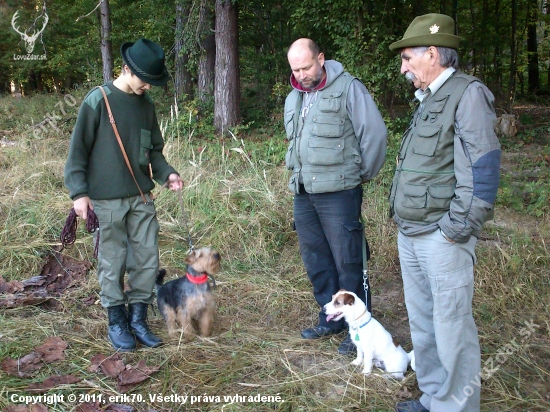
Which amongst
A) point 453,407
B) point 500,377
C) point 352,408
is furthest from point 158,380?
point 500,377

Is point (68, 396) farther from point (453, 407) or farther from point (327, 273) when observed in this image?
point (453, 407)

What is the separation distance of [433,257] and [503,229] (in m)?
3.59

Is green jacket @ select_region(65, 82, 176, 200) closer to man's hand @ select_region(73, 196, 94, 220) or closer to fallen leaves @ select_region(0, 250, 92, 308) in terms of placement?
man's hand @ select_region(73, 196, 94, 220)

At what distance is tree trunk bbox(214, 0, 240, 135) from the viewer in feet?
34.0

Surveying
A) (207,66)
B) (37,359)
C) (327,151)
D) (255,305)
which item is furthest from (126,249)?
(207,66)

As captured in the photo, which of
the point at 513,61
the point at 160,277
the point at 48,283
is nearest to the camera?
the point at 160,277

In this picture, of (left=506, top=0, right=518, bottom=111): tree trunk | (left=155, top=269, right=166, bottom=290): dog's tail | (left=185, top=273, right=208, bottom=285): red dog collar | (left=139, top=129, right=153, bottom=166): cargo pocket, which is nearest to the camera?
(left=139, top=129, right=153, bottom=166): cargo pocket

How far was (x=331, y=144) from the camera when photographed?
3.71 metres

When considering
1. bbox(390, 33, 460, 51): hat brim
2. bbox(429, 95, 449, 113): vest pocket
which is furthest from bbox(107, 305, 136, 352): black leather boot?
bbox(390, 33, 460, 51): hat brim

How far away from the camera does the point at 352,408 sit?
3.36 m

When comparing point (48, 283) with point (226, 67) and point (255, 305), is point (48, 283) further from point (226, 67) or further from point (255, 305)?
point (226, 67)

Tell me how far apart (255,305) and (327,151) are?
6.41 feet

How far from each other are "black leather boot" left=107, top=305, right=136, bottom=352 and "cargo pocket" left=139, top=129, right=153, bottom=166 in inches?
47.3

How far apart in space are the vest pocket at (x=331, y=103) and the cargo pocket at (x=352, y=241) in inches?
34.1
